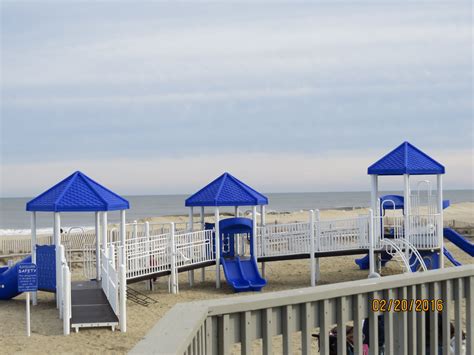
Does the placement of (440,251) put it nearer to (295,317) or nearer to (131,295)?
(131,295)

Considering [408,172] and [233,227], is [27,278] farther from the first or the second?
[408,172]

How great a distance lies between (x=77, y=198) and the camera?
54.0 feet

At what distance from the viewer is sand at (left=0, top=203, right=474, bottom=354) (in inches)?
479

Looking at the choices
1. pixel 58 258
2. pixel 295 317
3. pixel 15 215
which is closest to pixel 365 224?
pixel 58 258

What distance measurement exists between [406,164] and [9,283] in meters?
10.6

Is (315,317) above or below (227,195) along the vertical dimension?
below

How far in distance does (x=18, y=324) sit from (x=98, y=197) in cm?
335

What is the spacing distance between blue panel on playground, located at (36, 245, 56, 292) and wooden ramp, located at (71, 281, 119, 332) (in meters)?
0.53

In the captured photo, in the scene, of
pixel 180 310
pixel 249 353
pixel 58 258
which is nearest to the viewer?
pixel 180 310

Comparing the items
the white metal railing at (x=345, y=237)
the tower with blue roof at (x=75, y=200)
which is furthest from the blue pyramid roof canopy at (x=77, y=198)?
the white metal railing at (x=345, y=237)

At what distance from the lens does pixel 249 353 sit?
10.9ft

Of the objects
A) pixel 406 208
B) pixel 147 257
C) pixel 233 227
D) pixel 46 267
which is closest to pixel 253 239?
pixel 233 227

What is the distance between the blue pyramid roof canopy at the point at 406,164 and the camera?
1970 cm

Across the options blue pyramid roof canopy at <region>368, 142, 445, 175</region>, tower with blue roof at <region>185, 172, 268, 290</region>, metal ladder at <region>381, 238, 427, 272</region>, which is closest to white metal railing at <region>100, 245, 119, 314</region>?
tower with blue roof at <region>185, 172, 268, 290</region>
